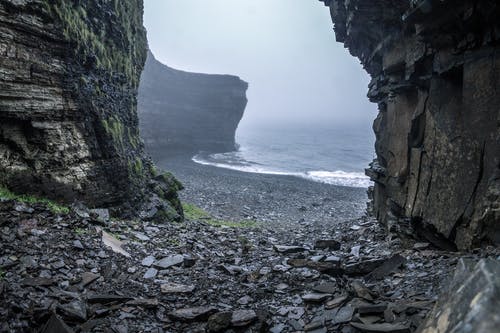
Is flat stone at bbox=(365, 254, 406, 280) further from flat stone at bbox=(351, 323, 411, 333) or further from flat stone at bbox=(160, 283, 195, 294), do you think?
flat stone at bbox=(160, 283, 195, 294)

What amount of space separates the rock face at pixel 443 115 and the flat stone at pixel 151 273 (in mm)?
6756

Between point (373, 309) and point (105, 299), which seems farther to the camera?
point (105, 299)

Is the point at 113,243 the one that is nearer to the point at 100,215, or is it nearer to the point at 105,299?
the point at 100,215

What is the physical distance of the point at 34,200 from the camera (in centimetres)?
948

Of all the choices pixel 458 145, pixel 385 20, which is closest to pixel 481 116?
pixel 458 145

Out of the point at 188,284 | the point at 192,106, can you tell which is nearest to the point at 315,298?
the point at 188,284

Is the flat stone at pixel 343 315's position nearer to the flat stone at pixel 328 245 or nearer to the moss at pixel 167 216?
the flat stone at pixel 328 245

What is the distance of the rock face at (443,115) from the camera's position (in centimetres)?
645

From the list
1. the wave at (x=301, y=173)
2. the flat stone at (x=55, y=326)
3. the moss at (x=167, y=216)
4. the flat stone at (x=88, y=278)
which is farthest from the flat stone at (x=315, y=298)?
the wave at (x=301, y=173)

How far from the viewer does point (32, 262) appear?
Answer: 650 cm

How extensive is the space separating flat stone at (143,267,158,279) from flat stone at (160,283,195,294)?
2.24ft

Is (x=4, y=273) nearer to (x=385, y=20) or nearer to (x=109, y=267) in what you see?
(x=109, y=267)

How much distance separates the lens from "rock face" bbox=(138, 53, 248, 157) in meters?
72.6

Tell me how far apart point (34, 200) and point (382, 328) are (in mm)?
9508
